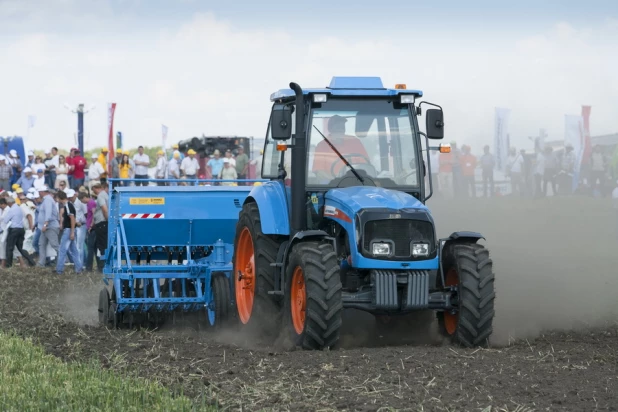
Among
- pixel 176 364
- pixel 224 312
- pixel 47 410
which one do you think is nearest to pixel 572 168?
pixel 224 312

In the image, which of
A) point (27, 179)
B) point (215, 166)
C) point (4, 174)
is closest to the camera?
point (27, 179)

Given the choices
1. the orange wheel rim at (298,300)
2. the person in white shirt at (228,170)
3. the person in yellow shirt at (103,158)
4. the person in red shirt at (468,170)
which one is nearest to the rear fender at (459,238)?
the orange wheel rim at (298,300)

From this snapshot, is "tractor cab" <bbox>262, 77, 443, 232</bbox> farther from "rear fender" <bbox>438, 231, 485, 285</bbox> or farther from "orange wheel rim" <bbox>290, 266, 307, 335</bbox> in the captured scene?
"orange wheel rim" <bbox>290, 266, 307, 335</bbox>

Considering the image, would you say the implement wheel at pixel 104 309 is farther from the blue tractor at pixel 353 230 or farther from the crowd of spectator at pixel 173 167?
the crowd of spectator at pixel 173 167

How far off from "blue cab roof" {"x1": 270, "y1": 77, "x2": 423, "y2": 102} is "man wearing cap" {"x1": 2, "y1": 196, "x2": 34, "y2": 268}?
38.5ft

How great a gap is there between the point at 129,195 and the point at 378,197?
4420 millimetres

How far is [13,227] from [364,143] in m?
12.5

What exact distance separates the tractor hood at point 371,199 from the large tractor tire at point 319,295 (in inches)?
18.2

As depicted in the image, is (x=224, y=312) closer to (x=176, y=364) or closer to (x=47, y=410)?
(x=176, y=364)

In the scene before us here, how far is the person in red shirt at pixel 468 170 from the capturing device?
2753cm

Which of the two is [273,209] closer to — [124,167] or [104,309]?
[104,309]

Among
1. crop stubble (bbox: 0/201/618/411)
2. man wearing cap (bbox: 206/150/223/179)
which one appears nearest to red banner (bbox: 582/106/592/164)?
man wearing cap (bbox: 206/150/223/179)

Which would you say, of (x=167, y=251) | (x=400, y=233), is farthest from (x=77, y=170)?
(x=400, y=233)

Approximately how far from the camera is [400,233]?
9.78 meters
